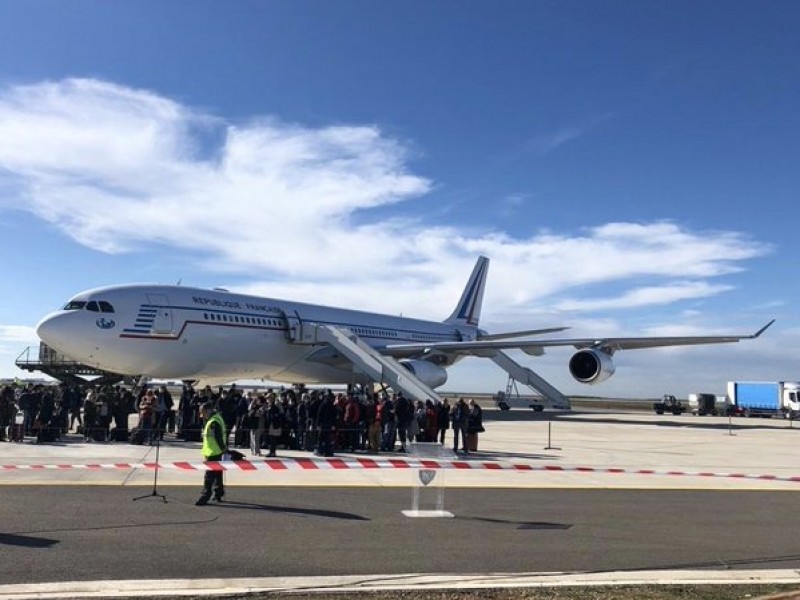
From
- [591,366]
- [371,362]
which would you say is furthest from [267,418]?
[591,366]

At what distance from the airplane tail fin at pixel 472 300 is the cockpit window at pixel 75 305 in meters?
32.8

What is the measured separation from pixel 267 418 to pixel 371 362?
12.1 metres

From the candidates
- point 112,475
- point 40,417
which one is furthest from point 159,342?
point 112,475

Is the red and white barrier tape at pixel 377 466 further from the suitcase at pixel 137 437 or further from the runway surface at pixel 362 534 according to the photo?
the suitcase at pixel 137 437

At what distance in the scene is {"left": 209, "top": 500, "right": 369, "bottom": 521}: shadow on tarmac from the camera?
10.5m

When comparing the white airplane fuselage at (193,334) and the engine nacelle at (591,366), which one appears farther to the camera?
the engine nacelle at (591,366)

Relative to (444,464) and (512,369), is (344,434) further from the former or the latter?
(512,369)

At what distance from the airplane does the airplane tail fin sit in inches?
496

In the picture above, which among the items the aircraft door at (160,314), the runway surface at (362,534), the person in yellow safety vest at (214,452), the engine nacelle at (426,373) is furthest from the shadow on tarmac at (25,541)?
the engine nacelle at (426,373)

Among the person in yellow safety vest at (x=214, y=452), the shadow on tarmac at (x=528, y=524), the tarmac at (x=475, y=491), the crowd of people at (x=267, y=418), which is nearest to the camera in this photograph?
the tarmac at (x=475, y=491)

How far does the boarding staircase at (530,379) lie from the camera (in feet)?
136

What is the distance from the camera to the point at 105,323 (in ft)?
84.4

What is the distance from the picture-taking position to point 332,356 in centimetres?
3500

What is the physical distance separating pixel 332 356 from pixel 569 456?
17078 millimetres
